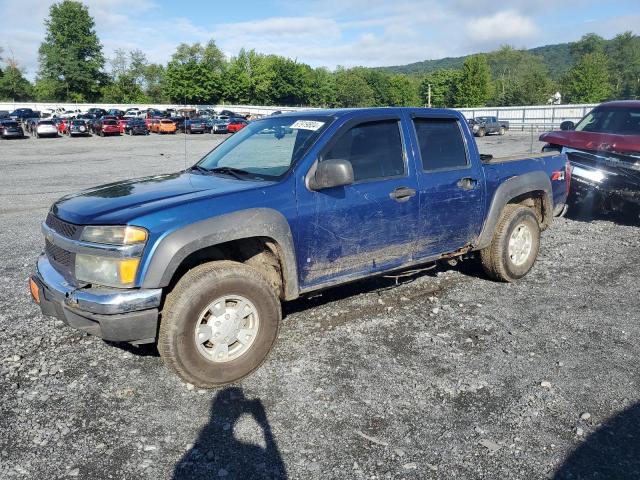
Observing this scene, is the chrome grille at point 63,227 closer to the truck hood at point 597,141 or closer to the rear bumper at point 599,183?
the rear bumper at point 599,183

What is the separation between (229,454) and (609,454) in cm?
211

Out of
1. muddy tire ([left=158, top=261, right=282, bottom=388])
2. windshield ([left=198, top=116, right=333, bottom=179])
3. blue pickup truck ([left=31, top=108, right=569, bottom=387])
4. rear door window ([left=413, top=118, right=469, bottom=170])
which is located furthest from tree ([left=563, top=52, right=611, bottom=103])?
muddy tire ([left=158, top=261, right=282, bottom=388])

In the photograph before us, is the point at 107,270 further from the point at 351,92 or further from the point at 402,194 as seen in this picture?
the point at 351,92

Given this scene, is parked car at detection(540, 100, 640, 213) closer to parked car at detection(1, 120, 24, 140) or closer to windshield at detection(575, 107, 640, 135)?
windshield at detection(575, 107, 640, 135)

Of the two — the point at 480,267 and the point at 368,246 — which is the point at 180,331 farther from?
the point at 480,267

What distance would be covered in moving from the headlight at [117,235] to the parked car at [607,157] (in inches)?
284

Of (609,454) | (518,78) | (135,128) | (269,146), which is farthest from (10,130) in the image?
(518,78)

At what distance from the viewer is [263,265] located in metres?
4.06

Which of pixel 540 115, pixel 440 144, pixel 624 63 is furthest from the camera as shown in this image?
pixel 624 63

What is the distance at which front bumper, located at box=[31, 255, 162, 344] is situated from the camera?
3.27m

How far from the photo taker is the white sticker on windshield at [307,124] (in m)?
4.25

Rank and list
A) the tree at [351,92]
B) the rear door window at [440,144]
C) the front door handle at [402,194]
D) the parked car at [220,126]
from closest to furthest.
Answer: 1. the front door handle at [402,194]
2. the rear door window at [440,144]
3. the parked car at [220,126]
4. the tree at [351,92]

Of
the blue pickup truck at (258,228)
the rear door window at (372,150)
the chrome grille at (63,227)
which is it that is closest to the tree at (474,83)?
the blue pickup truck at (258,228)

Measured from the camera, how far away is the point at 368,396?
3506 millimetres
